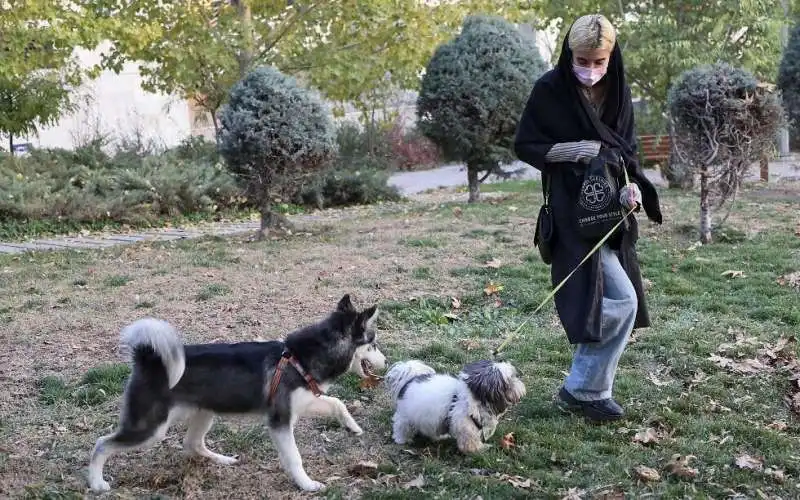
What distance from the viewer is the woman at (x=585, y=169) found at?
4.04m

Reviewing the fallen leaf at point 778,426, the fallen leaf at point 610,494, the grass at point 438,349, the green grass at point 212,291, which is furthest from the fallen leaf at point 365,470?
the green grass at point 212,291

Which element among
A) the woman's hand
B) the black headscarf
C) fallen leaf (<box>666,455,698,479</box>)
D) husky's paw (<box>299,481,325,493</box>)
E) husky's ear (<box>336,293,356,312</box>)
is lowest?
fallen leaf (<box>666,455,698,479</box>)

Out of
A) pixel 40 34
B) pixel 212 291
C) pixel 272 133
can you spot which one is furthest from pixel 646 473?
pixel 40 34

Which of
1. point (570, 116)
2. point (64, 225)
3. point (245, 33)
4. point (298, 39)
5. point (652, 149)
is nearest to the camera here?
point (570, 116)

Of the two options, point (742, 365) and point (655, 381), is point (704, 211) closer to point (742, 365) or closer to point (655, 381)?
point (742, 365)

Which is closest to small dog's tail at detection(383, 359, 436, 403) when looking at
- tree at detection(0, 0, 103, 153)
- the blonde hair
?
the blonde hair

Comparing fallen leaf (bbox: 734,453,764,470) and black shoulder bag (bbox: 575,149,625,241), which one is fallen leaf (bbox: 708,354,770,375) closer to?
fallen leaf (bbox: 734,453,764,470)

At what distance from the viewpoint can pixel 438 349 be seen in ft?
18.3

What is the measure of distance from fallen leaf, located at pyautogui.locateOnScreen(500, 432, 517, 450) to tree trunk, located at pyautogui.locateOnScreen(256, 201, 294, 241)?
21.0ft

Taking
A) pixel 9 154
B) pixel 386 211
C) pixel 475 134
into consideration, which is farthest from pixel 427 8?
pixel 9 154

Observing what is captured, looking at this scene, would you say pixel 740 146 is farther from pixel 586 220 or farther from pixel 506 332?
pixel 586 220

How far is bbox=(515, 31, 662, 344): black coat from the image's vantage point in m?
4.06

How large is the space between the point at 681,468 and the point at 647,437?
375 mm

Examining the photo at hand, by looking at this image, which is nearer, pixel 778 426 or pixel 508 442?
pixel 508 442
